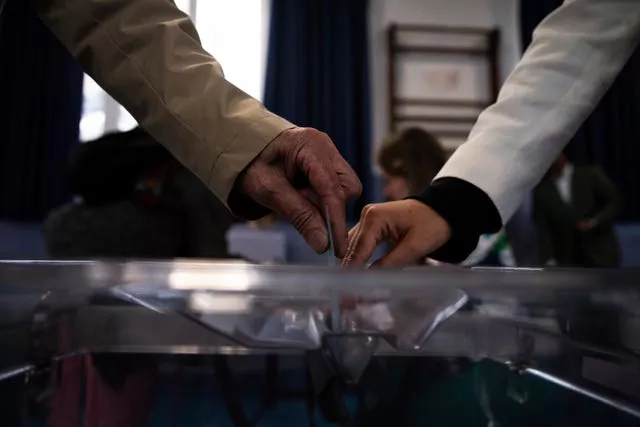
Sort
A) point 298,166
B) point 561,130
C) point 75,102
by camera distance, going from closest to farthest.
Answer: point 298,166, point 561,130, point 75,102

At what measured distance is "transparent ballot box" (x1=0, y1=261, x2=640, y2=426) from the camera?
31cm

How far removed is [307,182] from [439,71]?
106 inches

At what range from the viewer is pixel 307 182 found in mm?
420

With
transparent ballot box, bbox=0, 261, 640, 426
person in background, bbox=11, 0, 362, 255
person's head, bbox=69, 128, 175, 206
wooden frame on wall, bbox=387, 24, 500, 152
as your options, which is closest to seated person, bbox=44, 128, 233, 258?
person's head, bbox=69, 128, 175, 206

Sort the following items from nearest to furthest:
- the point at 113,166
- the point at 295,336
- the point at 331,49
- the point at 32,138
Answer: the point at 295,336, the point at 113,166, the point at 32,138, the point at 331,49

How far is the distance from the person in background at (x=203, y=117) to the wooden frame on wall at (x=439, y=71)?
7.93 feet

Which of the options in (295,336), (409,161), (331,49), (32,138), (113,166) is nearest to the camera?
(295,336)

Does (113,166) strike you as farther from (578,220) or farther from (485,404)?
(578,220)

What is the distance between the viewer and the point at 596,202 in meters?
2.56

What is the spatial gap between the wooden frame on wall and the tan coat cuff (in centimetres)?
249

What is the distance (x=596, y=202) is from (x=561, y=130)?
84.6 inches

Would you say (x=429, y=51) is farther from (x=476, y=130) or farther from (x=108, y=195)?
(x=476, y=130)

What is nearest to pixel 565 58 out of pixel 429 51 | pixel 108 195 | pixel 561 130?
pixel 561 130

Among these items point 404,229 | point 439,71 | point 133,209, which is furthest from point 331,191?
point 439,71
